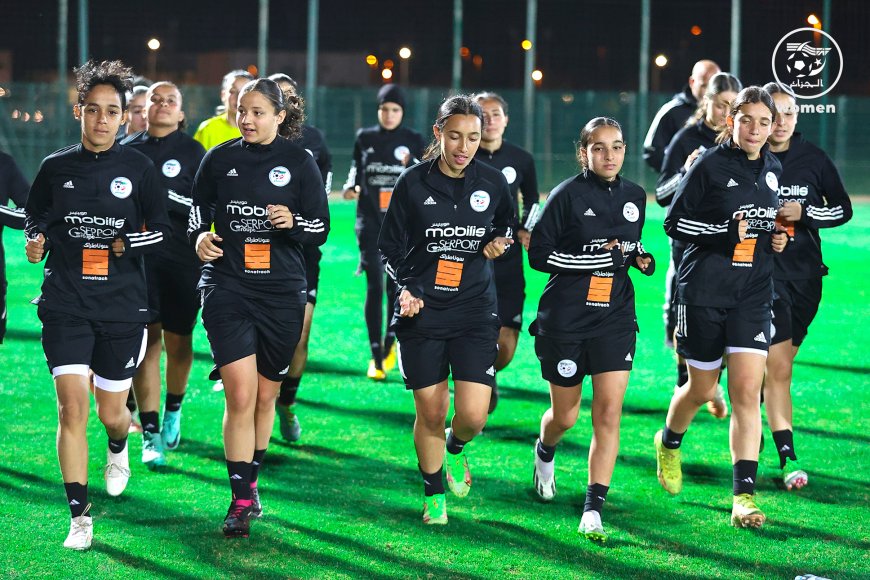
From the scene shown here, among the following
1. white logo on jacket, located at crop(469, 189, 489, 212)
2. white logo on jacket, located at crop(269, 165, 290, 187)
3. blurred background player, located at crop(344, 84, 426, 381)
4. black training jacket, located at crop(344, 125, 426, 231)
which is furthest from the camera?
black training jacket, located at crop(344, 125, 426, 231)

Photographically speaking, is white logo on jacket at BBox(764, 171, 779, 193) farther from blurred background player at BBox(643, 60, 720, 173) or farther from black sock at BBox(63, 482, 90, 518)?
black sock at BBox(63, 482, 90, 518)

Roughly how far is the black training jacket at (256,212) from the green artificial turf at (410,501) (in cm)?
111

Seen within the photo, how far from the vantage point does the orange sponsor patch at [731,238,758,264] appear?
5.93 meters

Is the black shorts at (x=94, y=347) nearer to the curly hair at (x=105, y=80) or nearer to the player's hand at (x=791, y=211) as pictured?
the curly hair at (x=105, y=80)

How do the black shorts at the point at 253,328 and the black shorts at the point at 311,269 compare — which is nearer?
the black shorts at the point at 253,328

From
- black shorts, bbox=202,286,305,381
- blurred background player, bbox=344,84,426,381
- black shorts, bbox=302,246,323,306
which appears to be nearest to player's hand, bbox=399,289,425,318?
black shorts, bbox=202,286,305,381

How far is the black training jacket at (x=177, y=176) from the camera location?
7.08m

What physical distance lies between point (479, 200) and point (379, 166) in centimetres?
433

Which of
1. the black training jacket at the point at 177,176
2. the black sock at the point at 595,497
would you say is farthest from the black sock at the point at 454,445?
the black training jacket at the point at 177,176

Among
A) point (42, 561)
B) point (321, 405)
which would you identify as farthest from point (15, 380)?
point (42, 561)

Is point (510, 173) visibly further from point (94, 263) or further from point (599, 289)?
point (94, 263)

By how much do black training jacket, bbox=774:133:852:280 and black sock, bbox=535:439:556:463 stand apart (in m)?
1.63

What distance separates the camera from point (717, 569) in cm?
514

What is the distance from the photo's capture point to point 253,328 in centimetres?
558
